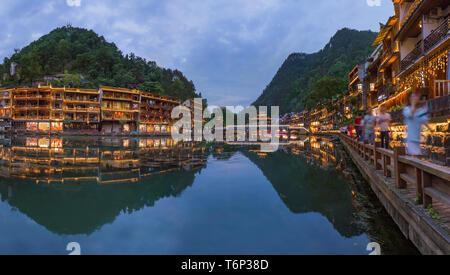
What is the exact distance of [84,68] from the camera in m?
104

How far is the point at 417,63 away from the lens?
59.6ft

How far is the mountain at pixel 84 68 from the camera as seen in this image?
87750mm

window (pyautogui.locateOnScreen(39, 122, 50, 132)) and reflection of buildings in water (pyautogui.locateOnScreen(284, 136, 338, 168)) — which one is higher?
window (pyautogui.locateOnScreen(39, 122, 50, 132))

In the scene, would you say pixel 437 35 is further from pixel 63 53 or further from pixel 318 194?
pixel 63 53

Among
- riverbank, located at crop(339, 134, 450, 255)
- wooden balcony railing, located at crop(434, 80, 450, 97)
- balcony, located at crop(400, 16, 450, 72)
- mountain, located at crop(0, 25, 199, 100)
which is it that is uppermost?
mountain, located at crop(0, 25, 199, 100)

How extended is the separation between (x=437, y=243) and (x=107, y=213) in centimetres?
757

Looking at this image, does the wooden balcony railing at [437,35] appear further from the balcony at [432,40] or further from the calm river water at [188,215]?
the calm river water at [188,215]

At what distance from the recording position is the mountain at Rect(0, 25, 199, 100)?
8775 cm

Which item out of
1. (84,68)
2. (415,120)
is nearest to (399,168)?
(415,120)

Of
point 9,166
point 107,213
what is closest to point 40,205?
point 107,213

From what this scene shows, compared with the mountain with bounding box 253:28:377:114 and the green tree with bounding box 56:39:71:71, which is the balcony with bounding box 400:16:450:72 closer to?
the mountain with bounding box 253:28:377:114

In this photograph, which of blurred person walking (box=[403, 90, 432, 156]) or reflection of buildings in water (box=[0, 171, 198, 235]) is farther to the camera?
blurred person walking (box=[403, 90, 432, 156])

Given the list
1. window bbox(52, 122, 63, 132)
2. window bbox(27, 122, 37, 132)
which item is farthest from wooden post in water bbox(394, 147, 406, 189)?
window bbox(27, 122, 37, 132)

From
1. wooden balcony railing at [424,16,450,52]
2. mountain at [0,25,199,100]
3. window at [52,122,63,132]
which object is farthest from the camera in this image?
mountain at [0,25,199,100]
